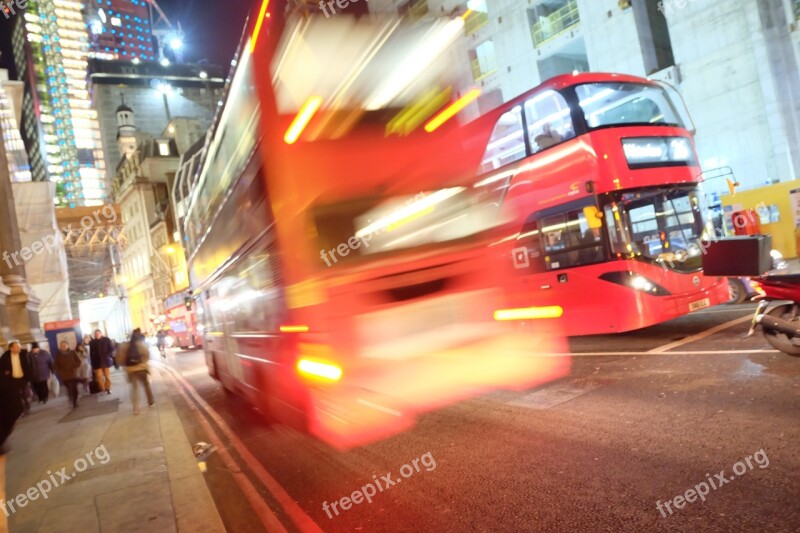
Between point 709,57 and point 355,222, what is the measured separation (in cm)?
1814

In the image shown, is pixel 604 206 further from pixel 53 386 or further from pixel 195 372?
pixel 53 386

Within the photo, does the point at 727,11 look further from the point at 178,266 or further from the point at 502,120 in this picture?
the point at 178,266

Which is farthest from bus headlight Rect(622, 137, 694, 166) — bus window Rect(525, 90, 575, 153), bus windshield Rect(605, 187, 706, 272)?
bus window Rect(525, 90, 575, 153)

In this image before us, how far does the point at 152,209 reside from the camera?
59.9m

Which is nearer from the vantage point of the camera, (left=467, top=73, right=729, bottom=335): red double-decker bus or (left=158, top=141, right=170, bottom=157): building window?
(left=467, top=73, right=729, bottom=335): red double-decker bus

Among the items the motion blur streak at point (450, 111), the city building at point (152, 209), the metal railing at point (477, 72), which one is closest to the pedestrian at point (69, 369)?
the motion blur streak at point (450, 111)

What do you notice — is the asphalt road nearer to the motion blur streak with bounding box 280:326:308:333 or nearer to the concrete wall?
the motion blur streak with bounding box 280:326:308:333

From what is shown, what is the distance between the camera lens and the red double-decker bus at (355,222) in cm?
555

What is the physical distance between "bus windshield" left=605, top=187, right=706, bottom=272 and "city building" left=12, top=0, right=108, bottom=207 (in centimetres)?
9586

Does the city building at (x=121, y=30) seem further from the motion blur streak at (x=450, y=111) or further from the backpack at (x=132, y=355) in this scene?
the motion blur streak at (x=450, y=111)

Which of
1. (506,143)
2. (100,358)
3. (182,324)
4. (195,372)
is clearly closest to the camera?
(506,143)

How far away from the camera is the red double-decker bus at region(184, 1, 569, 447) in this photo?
555 centimetres

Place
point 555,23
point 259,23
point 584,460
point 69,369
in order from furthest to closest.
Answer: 1. point 555,23
2. point 69,369
3. point 259,23
4. point 584,460

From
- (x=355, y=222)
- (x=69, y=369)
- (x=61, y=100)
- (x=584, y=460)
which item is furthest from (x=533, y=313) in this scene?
(x=61, y=100)
